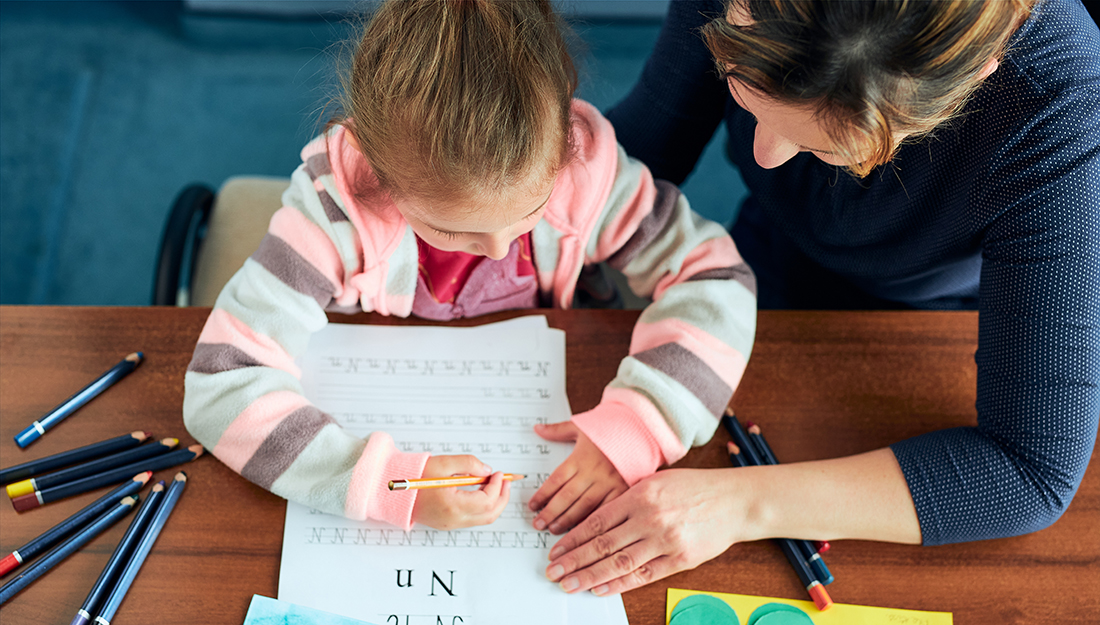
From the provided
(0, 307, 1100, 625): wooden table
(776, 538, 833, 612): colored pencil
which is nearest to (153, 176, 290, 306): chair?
(0, 307, 1100, 625): wooden table

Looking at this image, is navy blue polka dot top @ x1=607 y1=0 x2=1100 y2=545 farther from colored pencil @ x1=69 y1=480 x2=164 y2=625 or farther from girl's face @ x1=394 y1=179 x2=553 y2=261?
colored pencil @ x1=69 y1=480 x2=164 y2=625

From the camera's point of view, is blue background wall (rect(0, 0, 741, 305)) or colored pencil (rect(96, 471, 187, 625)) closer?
colored pencil (rect(96, 471, 187, 625))

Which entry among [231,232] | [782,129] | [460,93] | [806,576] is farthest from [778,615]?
[231,232]

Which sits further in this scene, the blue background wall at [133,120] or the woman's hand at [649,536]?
the blue background wall at [133,120]

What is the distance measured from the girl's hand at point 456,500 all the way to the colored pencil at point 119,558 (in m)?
0.24

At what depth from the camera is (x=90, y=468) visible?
731mm

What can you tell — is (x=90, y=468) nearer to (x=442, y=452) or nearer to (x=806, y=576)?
(x=442, y=452)

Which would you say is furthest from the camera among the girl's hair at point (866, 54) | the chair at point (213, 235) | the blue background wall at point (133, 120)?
the blue background wall at point (133, 120)

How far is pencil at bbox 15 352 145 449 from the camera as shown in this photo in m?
0.75

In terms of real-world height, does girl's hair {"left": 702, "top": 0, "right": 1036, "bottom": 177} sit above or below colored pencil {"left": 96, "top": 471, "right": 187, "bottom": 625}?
above

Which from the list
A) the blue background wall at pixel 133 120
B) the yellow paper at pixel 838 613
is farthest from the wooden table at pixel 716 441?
the blue background wall at pixel 133 120

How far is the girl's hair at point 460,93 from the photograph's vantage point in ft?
1.94

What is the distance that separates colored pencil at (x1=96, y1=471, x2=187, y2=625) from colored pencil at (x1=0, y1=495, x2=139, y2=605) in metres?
0.03

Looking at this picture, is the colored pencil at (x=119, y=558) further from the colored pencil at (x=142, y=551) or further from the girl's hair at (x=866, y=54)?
the girl's hair at (x=866, y=54)
